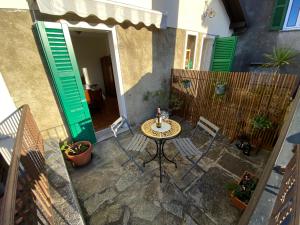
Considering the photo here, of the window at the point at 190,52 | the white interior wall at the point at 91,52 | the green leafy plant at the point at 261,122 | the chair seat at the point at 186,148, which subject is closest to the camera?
the chair seat at the point at 186,148

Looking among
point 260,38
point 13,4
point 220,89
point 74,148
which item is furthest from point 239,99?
point 13,4

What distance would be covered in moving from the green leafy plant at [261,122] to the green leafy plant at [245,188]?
1240 millimetres

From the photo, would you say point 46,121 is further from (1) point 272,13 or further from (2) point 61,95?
(1) point 272,13

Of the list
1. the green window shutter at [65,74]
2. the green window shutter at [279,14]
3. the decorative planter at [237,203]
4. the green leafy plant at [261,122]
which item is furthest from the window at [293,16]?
the green window shutter at [65,74]

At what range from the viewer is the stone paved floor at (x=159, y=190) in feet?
7.02

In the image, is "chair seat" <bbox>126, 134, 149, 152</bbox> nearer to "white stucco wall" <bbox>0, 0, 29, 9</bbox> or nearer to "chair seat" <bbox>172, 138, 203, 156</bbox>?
"chair seat" <bbox>172, 138, 203, 156</bbox>

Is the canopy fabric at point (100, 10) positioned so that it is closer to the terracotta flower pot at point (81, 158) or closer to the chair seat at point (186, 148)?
the terracotta flower pot at point (81, 158)

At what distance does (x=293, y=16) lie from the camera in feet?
17.6

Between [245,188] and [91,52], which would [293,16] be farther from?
[91,52]

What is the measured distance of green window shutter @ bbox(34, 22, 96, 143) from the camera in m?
2.57

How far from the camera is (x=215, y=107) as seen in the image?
4.09 m

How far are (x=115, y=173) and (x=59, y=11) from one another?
3121mm

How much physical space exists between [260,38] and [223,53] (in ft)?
6.27

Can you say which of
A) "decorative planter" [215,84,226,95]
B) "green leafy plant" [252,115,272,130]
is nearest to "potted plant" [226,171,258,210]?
"green leafy plant" [252,115,272,130]
